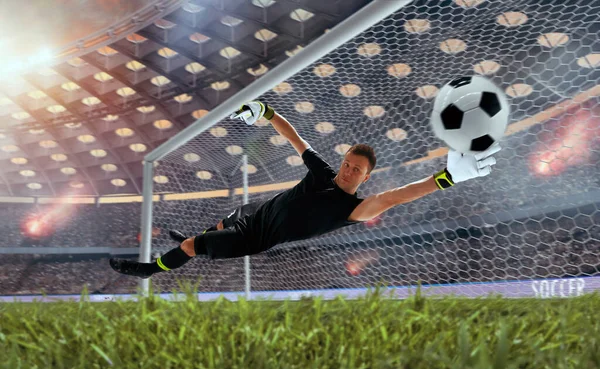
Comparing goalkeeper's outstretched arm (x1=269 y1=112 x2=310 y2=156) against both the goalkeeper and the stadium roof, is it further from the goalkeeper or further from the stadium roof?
the stadium roof

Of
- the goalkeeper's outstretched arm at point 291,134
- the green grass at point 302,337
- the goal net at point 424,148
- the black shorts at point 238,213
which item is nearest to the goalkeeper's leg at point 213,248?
the black shorts at point 238,213

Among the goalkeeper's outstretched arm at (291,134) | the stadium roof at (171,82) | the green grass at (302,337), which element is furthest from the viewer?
the stadium roof at (171,82)

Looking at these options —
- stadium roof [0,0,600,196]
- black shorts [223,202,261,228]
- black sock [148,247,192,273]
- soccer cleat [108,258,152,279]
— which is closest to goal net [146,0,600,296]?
stadium roof [0,0,600,196]

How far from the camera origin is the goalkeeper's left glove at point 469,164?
239 centimetres

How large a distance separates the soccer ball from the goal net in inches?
37.9

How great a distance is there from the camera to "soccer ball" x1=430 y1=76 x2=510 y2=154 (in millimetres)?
2398

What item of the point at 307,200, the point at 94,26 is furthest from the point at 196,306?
the point at 94,26

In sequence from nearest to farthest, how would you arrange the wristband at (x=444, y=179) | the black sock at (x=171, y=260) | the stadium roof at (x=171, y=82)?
1. the wristband at (x=444, y=179)
2. the black sock at (x=171, y=260)
3. the stadium roof at (x=171, y=82)

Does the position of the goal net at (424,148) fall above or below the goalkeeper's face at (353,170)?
below

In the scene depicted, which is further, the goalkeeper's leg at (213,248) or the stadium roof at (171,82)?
the stadium roof at (171,82)

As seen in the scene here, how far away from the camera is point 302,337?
95cm

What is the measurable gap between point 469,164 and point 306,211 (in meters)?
1.21

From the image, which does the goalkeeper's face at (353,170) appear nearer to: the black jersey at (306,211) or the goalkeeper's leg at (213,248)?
the black jersey at (306,211)

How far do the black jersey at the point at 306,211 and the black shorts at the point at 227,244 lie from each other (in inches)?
1.6
